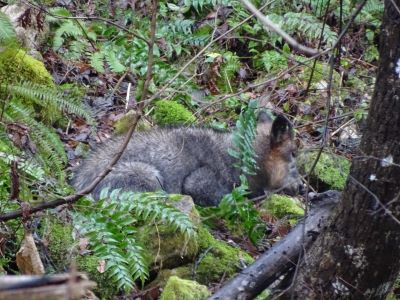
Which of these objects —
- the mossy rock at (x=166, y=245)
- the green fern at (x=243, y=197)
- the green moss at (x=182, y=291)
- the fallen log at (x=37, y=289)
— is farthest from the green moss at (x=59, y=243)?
the fallen log at (x=37, y=289)

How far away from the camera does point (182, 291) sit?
5.09 meters

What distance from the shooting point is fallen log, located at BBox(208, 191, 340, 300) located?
174 inches

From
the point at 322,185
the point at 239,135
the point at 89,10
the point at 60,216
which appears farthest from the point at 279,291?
the point at 89,10

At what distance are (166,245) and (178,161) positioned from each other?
274 centimetres

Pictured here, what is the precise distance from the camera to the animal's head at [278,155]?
855cm

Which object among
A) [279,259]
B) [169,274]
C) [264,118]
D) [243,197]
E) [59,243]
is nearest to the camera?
[279,259]

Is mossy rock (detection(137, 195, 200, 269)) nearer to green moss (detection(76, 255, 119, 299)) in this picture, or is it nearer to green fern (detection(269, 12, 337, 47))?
green moss (detection(76, 255, 119, 299))

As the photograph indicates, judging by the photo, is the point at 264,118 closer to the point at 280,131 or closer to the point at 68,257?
the point at 280,131

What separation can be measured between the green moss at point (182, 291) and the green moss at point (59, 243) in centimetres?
77

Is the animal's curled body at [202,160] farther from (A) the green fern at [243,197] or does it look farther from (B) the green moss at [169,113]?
(A) the green fern at [243,197]

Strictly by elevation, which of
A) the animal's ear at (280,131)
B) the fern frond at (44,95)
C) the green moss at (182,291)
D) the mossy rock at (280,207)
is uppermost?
the fern frond at (44,95)

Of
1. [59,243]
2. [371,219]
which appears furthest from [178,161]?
[371,219]

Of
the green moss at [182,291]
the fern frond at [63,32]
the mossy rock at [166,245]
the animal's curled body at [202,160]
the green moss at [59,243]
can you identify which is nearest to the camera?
the green moss at [182,291]

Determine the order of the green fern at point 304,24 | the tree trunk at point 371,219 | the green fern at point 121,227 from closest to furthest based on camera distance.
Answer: the tree trunk at point 371,219
the green fern at point 121,227
the green fern at point 304,24
